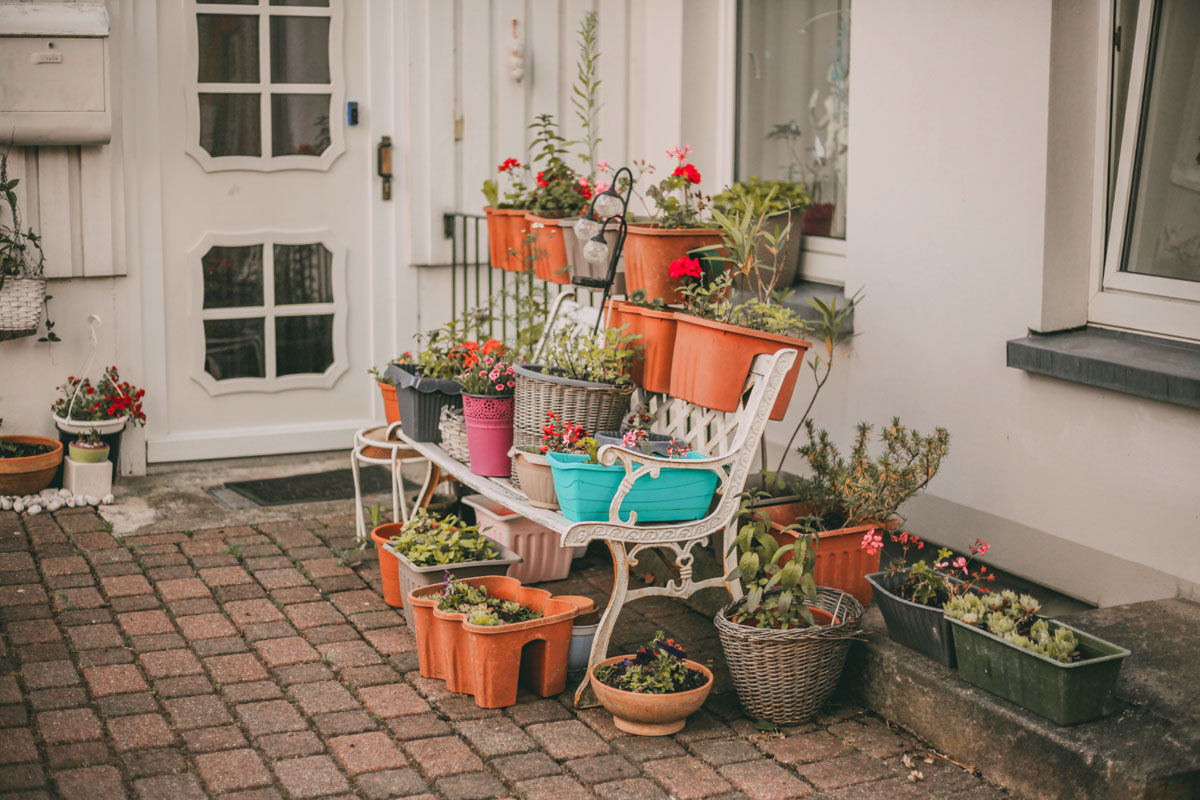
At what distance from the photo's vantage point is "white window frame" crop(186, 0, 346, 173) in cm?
634

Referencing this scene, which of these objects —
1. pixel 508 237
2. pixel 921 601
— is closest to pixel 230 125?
pixel 508 237

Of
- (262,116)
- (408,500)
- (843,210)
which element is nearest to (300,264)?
(262,116)

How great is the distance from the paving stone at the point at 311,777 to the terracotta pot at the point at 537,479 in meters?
1.06

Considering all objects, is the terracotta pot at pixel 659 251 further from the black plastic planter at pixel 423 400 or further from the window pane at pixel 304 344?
the window pane at pixel 304 344

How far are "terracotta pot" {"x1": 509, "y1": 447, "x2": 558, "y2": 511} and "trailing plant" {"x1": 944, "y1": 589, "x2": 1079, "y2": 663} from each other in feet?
4.15

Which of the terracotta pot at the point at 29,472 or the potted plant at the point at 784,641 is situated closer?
the potted plant at the point at 784,641

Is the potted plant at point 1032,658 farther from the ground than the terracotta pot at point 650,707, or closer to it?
farther from the ground

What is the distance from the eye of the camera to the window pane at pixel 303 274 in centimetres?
666

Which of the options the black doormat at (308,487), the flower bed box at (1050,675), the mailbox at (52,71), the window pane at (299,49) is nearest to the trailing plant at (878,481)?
the flower bed box at (1050,675)

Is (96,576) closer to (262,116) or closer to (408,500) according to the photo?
(408,500)

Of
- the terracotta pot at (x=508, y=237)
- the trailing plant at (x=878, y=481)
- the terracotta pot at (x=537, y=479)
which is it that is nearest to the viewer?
the terracotta pot at (x=537, y=479)

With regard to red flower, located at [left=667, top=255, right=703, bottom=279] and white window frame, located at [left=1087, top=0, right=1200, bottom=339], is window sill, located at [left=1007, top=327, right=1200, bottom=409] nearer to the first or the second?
white window frame, located at [left=1087, top=0, right=1200, bottom=339]

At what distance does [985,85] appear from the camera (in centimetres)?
454

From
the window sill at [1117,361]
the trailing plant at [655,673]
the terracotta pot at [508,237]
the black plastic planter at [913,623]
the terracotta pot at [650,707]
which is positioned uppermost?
the terracotta pot at [508,237]
